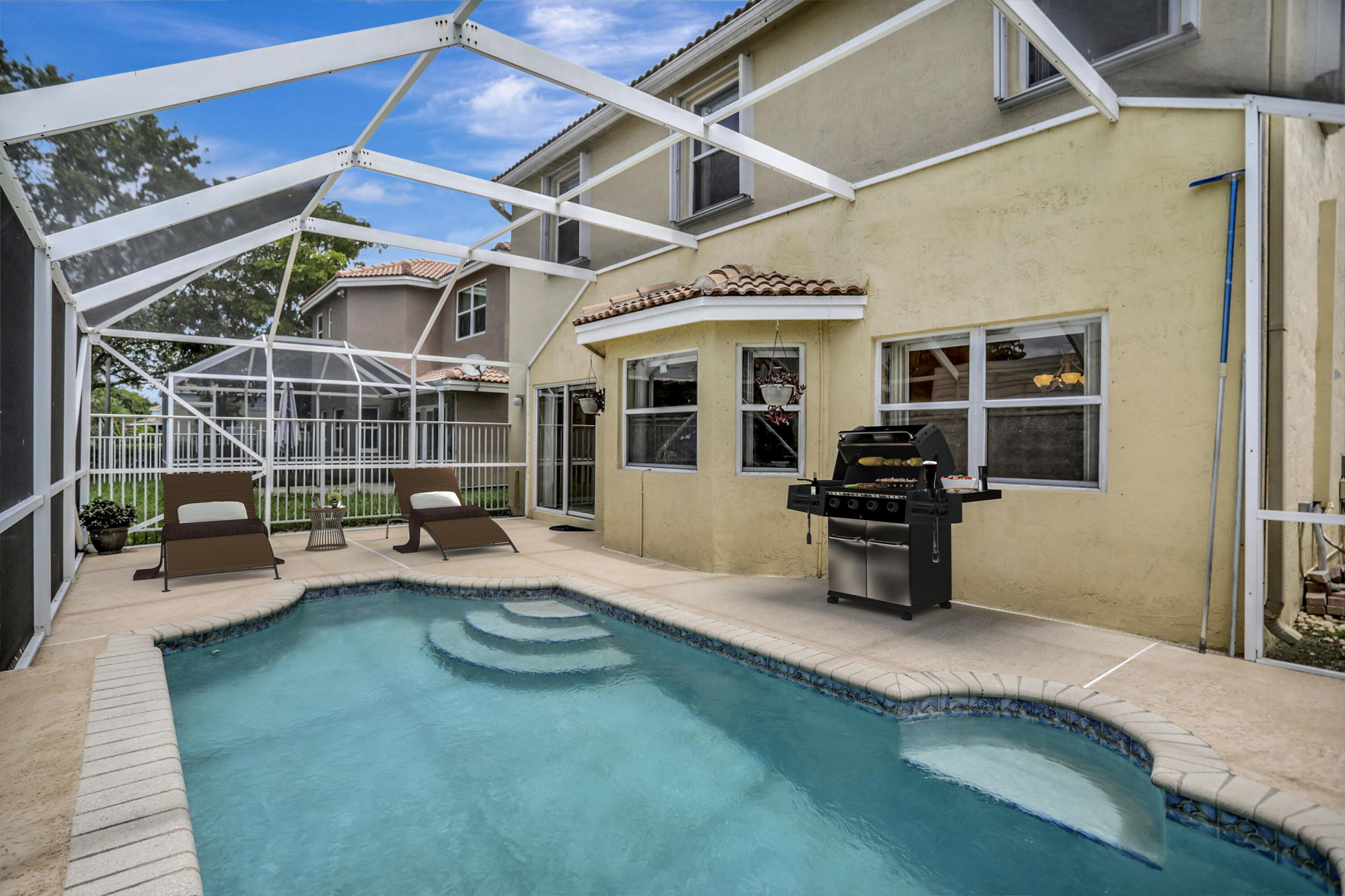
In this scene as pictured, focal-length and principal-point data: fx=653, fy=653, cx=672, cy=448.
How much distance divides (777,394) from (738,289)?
1278mm

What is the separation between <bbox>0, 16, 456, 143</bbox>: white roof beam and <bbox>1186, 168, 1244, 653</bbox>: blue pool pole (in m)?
5.76

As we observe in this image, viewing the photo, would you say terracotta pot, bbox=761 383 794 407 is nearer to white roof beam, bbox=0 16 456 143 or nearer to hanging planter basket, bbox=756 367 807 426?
hanging planter basket, bbox=756 367 807 426

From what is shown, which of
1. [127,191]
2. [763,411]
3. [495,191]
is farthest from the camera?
[763,411]

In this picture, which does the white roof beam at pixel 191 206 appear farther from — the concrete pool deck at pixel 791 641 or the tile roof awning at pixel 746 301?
the tile roof awning at pixel 746 301

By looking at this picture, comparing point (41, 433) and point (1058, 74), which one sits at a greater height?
point (1058, 74)

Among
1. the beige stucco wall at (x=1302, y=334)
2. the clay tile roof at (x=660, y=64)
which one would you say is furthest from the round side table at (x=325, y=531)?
the beige stucco wall at (x=1302, y=334)

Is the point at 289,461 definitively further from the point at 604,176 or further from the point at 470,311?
the point at 604,176

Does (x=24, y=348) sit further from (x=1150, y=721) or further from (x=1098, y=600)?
(x=1098, y=600)

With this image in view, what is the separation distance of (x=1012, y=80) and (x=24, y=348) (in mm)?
8719

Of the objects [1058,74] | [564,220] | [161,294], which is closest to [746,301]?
[1058,74]

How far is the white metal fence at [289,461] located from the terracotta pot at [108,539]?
0.46 metres

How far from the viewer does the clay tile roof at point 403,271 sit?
1986cm

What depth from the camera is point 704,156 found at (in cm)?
1010

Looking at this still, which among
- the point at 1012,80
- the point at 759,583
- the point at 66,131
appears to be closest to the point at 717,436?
the point at 759,583
